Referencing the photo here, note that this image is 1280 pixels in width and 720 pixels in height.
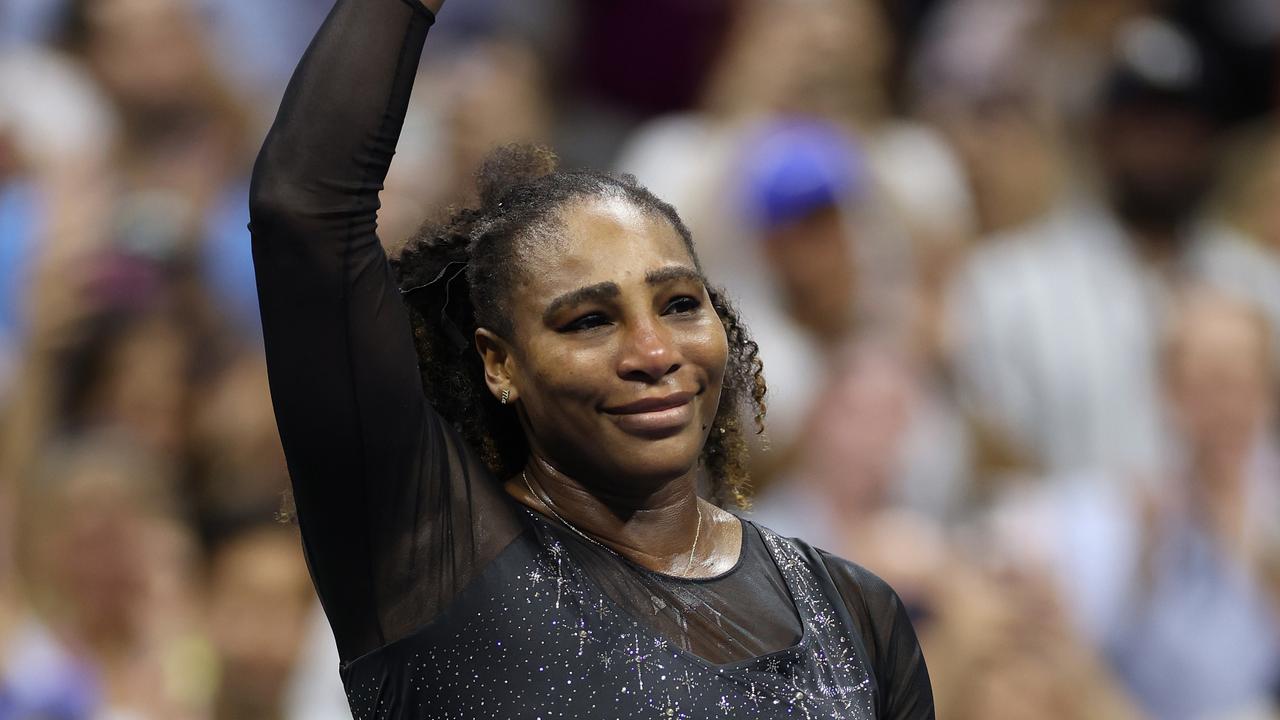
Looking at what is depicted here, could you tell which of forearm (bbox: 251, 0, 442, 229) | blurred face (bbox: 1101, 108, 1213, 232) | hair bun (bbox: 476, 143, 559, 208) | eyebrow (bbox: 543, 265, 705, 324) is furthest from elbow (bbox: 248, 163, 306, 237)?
blurred face (bbox: 1101, 108, 1213, 232)

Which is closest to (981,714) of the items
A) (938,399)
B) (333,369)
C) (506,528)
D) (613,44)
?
(938,399)

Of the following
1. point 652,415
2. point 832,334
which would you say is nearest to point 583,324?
point 652,415

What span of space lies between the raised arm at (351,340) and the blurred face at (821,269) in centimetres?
305

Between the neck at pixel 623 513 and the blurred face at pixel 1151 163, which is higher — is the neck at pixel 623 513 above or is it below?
below

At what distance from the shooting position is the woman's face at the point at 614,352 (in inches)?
87.6

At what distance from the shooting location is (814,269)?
5117mm

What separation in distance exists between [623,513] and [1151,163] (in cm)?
376

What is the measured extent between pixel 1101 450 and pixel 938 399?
54 cm

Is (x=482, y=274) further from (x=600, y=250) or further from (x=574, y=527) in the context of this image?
(x=574, y=527)

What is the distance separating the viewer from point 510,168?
2.52 m

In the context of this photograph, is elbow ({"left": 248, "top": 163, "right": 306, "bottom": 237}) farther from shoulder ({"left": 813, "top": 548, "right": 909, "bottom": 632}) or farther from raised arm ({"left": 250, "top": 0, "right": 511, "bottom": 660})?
shoulder ({"left": 813, "top": 548, "right": 909, "bottom": 632})

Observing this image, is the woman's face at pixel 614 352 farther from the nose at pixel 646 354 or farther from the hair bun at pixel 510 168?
the hair bun at pixel 510 168

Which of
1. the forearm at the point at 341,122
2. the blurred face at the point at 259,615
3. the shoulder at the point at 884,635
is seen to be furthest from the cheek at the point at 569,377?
the blurred face at the point at 259,615

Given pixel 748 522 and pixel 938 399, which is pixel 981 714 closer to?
pixel 938 399
